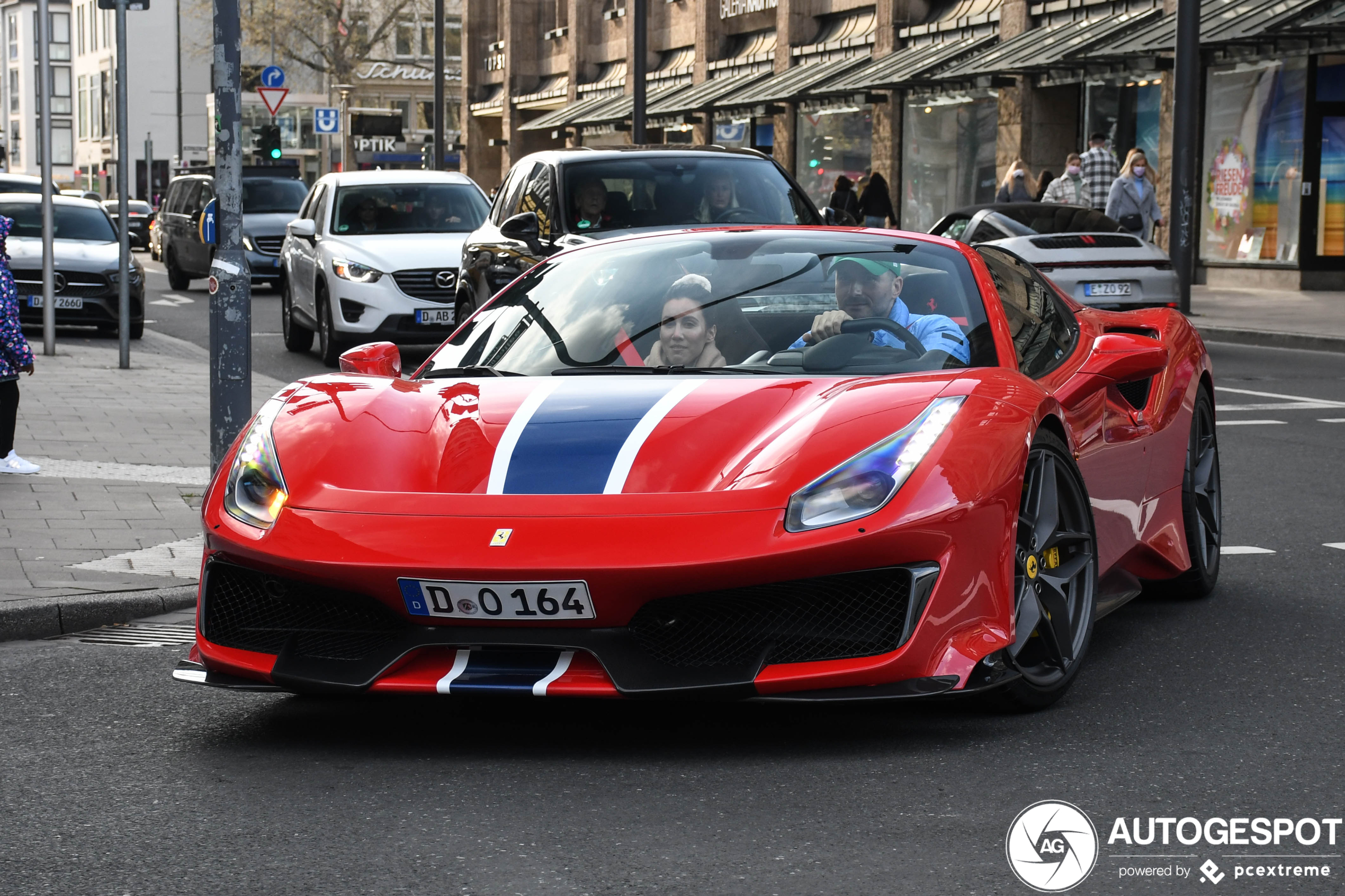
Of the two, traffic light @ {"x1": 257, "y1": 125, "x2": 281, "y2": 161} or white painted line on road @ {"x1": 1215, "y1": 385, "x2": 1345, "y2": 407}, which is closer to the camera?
white painted line on road @ {"x1": 1215, "y1": 385, "x2": 1345, "y2": 407}

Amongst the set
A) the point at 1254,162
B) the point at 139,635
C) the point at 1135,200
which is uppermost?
the point at 1254,162

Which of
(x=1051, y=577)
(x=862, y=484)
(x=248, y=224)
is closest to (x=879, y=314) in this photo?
(x=1051, y=577)

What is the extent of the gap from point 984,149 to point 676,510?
30448 mm

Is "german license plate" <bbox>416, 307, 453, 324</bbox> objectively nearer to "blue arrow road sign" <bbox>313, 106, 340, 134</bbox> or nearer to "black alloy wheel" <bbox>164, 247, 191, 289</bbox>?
"black alloy wheel" <bbox>164, 247, 191, 289</bbox>

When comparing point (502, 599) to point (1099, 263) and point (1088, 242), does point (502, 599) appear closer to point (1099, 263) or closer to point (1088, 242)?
point (1099, 263)

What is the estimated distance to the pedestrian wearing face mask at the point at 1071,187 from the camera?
23.7m

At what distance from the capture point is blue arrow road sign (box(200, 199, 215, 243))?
8.14m

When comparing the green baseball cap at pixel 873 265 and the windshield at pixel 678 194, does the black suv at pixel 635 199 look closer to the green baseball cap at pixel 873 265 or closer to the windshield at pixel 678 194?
the windshield at pixel 678 194

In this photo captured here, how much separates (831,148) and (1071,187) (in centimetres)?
1622

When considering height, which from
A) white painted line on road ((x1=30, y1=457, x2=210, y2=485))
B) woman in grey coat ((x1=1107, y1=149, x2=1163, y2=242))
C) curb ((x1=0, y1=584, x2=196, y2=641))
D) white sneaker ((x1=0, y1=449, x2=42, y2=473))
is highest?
woman in grey coat ((x1=1107, y1=149, x2=1163, y2=242))

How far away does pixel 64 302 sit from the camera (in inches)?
740

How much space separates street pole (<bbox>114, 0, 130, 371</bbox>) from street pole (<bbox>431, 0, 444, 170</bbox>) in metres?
20.5

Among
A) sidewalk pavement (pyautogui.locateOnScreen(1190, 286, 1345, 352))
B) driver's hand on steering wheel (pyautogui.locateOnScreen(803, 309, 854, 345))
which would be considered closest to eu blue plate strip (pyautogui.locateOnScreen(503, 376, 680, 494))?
driver's hand on steering wheel (pyautogui.locateOnScreen(803, 309, 854, 345))

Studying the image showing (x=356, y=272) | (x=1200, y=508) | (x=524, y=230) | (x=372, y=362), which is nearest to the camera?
(x=372, y=362)
